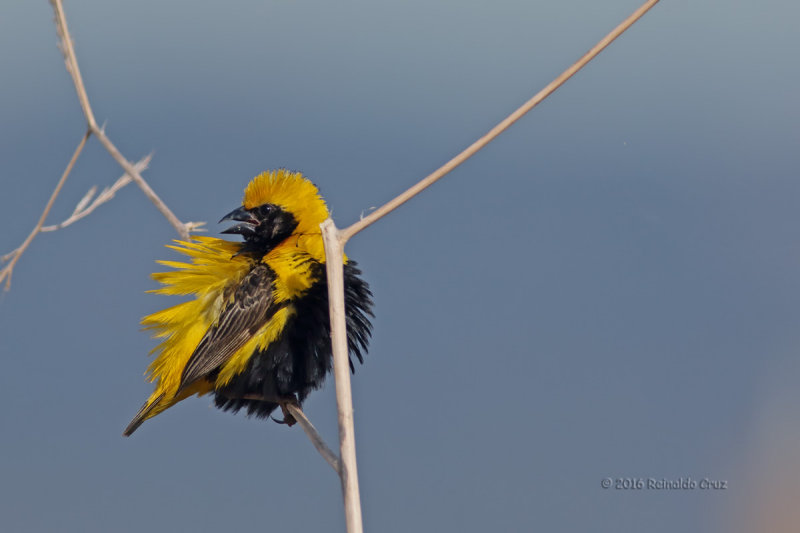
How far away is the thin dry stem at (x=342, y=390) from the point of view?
1657 millimetres

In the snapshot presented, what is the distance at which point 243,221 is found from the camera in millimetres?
3359

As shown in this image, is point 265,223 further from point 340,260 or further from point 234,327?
point 340,260

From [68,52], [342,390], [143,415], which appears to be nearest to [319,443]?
[342,390]

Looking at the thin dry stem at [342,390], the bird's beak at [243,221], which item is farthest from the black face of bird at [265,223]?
the thin dry stem at [342,390]

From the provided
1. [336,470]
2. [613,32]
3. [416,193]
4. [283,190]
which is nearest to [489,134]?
[416,193]

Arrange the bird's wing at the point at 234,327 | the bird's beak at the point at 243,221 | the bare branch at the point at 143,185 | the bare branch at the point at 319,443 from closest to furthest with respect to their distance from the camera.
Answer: the bare branch at the point at 319,443 < the bare branch at the point at 143,185 < the bird's wing at the point at 234,327 < the bird's beak at the point at 243,221

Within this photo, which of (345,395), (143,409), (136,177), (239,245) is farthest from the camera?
(239,245)

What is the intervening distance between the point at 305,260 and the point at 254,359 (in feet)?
1.40

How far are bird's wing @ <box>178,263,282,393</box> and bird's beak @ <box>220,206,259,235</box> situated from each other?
0.31 m

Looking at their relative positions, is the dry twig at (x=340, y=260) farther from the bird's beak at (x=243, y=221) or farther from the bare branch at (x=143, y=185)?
the bird's beak at (x=243, y=221)

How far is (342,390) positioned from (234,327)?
139 cm

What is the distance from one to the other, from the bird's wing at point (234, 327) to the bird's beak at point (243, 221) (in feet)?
1.03

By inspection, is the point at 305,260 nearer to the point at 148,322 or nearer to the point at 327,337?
the point at 327,337

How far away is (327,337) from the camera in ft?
10.1
